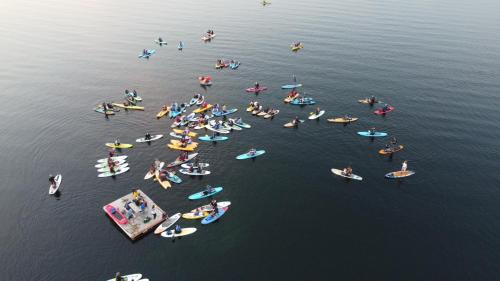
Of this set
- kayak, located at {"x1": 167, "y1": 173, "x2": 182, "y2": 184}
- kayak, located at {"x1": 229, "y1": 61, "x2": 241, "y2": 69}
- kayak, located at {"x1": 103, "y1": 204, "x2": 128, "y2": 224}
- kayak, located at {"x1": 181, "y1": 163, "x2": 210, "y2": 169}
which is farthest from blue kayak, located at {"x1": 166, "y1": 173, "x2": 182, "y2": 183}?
kayak, located at {"x1": 229, "y1": 61, "x2": 241, "y2": 69}

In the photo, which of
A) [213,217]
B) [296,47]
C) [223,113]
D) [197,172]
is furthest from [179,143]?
[296,47]

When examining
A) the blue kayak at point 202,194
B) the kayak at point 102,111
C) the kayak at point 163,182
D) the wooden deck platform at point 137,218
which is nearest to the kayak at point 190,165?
the kayak at point 163,182

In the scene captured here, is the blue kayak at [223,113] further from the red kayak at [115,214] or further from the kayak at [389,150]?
the kayak at [389,150]

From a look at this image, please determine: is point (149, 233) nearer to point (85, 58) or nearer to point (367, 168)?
point (367, 168)

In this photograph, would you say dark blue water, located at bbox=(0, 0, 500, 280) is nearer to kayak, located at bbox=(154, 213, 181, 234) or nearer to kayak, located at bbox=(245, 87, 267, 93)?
kayak, located at bbox=(245, 87, 267, 93)

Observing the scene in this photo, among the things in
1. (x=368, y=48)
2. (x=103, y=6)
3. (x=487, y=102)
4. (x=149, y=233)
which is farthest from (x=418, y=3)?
(x=149, y=233)

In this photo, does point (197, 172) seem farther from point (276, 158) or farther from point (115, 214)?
point (276, 158)
